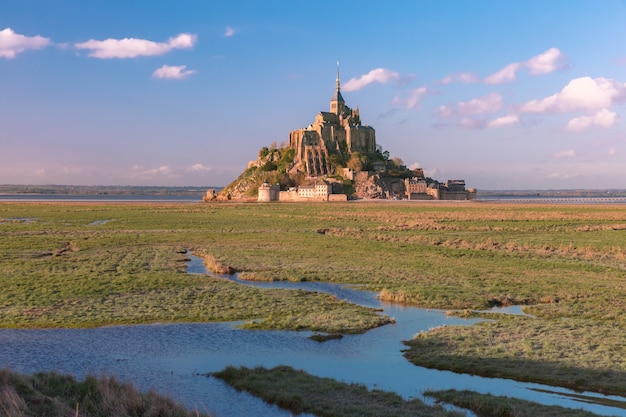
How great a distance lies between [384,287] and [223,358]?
1135cm

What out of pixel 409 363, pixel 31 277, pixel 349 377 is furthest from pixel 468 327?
pixel 31 277

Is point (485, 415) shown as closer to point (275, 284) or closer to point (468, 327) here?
point (468, 327)

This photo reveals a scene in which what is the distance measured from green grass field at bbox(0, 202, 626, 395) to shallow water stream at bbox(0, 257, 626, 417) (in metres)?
0.85

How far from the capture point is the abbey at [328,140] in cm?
17062

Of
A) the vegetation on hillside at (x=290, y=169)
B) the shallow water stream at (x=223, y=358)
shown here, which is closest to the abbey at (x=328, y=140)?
the vegetation on hillside at (x=290, y=169)

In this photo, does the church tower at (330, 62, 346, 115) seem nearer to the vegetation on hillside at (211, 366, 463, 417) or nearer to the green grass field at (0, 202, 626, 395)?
the green grass field at (0, 202, 626, 395)

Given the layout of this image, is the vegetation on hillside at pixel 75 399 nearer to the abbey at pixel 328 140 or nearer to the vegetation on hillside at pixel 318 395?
the vegetation on hillside at pixel 318 395

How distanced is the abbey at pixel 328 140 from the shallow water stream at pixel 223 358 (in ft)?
498

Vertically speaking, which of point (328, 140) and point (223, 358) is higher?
point (328, 140)

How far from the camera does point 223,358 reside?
15.2 meters

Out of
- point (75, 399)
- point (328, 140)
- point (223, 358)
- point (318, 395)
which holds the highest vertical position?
point (328, 140)

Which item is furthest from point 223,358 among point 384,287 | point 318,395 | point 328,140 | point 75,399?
point 328,140

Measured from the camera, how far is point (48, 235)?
50.6 metres

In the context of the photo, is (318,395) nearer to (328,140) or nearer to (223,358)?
(223,358)
